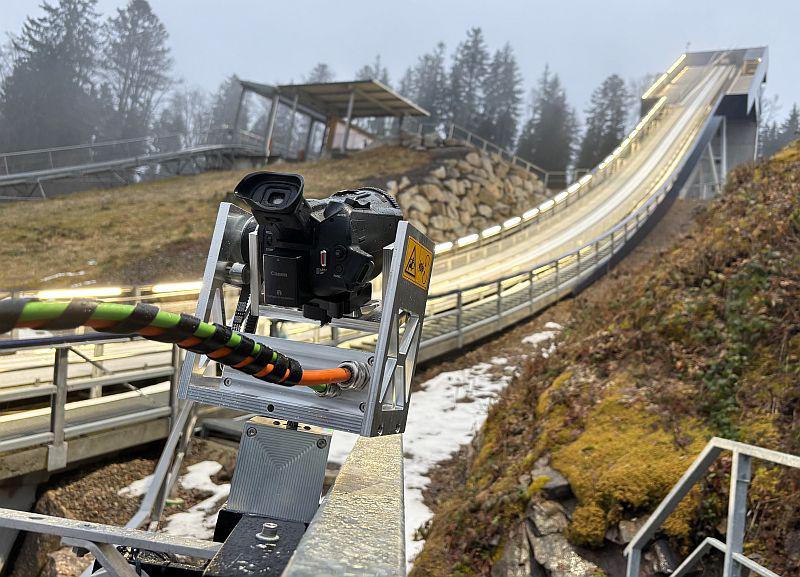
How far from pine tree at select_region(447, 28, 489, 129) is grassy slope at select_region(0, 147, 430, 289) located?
118ft

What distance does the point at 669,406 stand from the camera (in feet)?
16.4

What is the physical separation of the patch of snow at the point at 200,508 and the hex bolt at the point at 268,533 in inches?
140

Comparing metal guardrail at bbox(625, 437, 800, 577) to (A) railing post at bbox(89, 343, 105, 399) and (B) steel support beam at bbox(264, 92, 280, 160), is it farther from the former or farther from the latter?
(B) steel support beam at bbox(264, 92, 280, 160)

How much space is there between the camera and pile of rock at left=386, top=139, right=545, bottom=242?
2619 centimetres

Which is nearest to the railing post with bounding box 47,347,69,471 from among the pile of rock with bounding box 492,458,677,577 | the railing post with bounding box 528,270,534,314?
the pile of rock with bounding box 492,458,677,577

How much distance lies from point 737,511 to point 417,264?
6.52ft

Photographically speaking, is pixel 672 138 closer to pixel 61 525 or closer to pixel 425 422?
pixel 425 422

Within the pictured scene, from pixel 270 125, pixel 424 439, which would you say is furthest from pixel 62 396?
pixel 270 125

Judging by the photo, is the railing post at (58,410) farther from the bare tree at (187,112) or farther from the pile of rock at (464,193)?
the bare tree at (187,112)

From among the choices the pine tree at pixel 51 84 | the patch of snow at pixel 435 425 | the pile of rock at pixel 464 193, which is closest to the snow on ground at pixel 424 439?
the patch of snow at pixel 435 425

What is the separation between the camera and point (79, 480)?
19.5 ft

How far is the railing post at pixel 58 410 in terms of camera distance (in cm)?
551

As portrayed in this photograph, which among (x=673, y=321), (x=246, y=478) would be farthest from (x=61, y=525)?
Answer: (x=673, y=321)

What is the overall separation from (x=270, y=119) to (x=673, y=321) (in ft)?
96.0
